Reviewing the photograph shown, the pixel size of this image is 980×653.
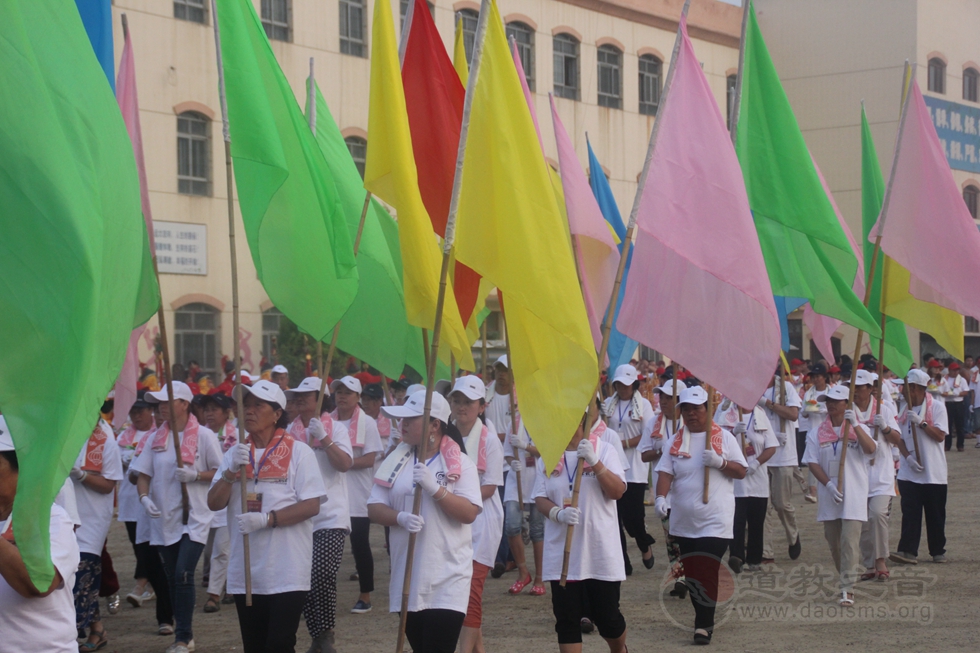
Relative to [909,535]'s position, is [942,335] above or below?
above

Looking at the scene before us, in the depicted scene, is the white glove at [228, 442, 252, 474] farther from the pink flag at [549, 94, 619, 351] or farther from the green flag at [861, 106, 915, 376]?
the green flag at [861, 106, 915, 376]

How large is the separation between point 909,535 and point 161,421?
7.21 m

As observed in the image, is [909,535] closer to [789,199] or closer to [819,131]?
[789,199]

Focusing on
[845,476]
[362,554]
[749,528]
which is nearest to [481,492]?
[362,554]

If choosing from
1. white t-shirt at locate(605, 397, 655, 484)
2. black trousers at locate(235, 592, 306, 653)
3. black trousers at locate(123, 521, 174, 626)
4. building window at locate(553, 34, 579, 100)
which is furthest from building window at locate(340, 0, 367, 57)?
black trousers at locate(235, 592, 306, 653)

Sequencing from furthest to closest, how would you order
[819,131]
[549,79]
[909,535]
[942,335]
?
[819,131]
[549,79]
[909,535]
[942,335]

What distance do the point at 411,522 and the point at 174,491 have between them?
3439mm

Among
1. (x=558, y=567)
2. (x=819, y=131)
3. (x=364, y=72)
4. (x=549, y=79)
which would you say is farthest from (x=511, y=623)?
(x=819, y=131)

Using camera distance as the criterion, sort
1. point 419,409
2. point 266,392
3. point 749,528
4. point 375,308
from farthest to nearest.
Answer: point 749,528
point 375,308
point 266,392
point 419,409

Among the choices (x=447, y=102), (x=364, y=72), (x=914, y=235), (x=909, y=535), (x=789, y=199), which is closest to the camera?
(x=447, y=102)

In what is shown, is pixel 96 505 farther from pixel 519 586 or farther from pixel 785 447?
pixel 785 447

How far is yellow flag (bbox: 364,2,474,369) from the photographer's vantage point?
702 centimetres

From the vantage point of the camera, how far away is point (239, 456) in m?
6.61

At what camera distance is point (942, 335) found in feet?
34.9
